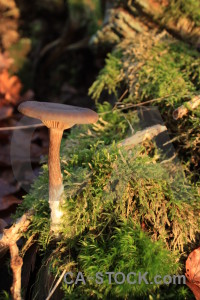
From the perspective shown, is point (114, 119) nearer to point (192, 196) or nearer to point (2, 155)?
point (192, 196)

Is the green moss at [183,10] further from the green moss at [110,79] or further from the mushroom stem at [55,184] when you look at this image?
the mushroom stem at [55,184]

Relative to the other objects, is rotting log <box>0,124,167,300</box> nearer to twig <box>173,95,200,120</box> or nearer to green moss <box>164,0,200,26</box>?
twig <box>173,95,200,120</box>

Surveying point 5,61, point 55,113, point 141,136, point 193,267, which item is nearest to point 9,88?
point 5,61

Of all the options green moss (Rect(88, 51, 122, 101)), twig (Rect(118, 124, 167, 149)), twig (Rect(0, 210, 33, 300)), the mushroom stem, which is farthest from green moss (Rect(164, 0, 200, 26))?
twig (Rect(0, 210, 33, 300))

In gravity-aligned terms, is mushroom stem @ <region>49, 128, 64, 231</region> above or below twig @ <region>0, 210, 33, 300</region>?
above

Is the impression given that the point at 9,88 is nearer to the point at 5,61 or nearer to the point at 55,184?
the point at 5,61
